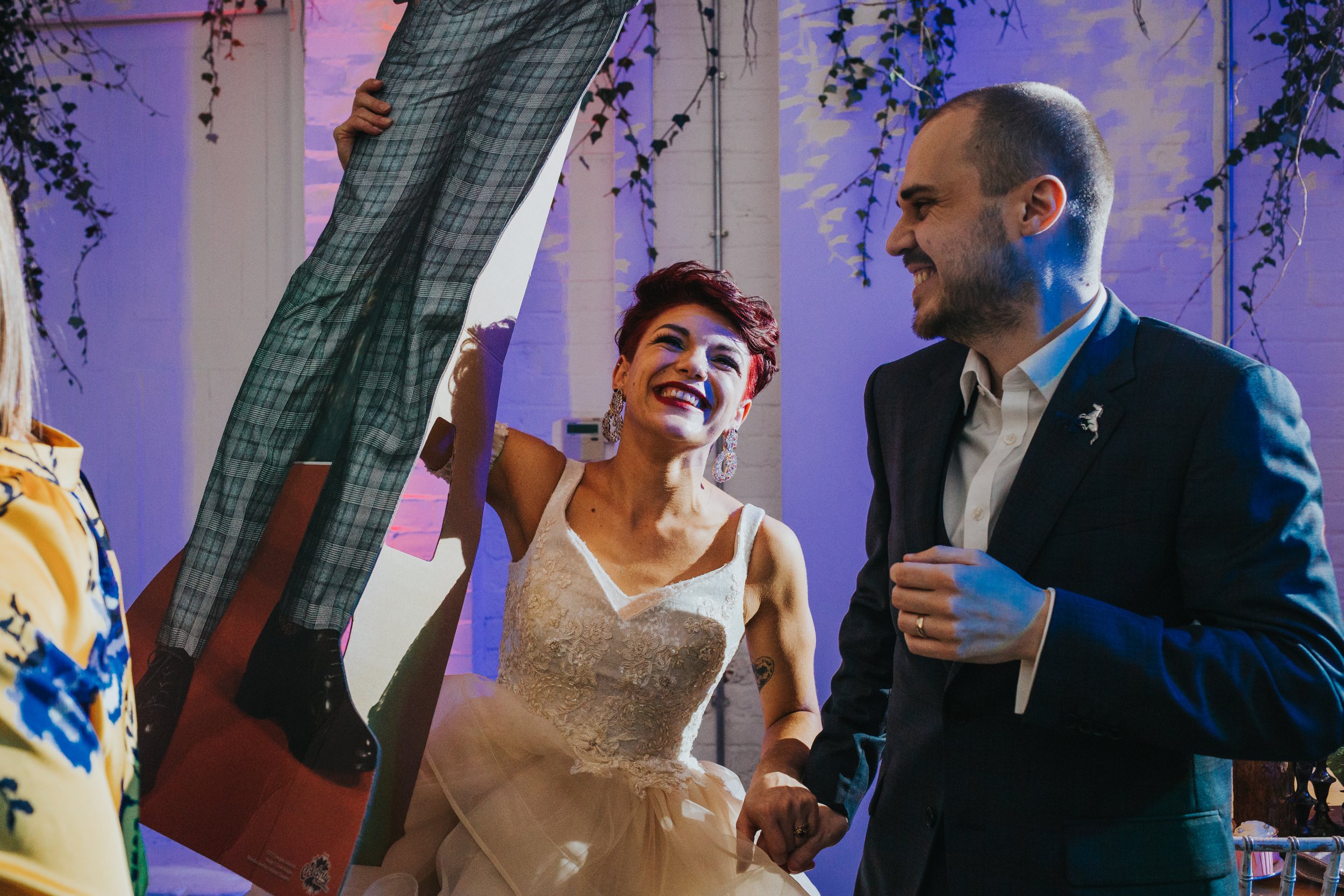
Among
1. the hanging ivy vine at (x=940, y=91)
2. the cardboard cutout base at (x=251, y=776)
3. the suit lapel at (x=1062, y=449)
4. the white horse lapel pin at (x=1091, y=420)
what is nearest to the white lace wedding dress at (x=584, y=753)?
the cardboard cutout base at (x=251, y=776)

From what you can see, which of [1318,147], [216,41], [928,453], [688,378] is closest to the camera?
[928,453]

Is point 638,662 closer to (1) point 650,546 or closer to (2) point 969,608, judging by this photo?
(1) point 650,546

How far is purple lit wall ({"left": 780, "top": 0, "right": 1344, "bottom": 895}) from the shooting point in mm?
2811

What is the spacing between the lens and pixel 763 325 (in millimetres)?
2088

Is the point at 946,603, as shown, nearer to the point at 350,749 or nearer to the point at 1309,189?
the point at 350,749

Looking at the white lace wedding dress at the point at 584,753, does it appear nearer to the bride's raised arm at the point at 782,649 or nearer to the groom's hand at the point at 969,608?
the bride's raised arm at the point at 782,649

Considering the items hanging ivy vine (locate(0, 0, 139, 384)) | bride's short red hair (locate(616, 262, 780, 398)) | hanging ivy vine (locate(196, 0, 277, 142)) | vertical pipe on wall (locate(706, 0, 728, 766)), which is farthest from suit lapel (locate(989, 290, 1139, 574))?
hanging ivy vine (locate(0, 0, 139, 384))

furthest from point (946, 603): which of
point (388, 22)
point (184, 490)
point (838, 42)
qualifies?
point (184, 490)

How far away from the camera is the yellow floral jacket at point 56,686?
0.61 metres

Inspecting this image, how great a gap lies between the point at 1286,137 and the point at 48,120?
3.77m

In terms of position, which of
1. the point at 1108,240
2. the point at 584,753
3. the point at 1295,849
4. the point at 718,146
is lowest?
the point at 1295,849

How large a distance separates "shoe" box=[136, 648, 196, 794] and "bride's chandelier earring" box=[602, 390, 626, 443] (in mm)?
1124

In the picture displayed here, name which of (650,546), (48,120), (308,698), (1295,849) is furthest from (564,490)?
(48,120)

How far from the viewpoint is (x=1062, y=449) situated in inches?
47.5
